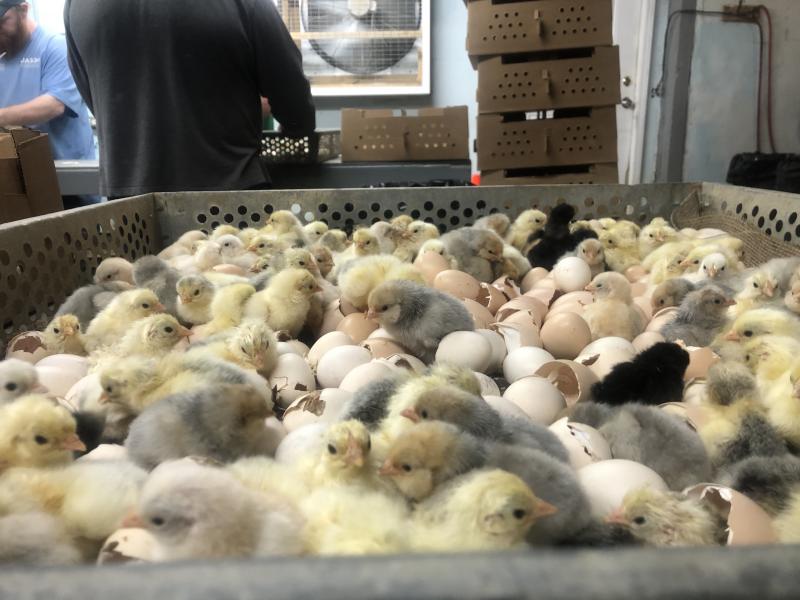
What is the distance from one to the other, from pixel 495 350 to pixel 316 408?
1.39 feet

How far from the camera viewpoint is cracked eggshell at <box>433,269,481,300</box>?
149 cm

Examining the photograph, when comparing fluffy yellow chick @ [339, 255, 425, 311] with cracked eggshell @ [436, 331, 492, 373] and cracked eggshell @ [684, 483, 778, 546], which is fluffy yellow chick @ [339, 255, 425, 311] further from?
cracked eggshell @ [684, 483, 778, 546]

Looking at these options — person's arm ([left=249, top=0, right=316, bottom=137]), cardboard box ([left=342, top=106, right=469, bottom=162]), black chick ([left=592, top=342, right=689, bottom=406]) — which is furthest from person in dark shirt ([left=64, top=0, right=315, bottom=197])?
black chick ([left=592, top=342, right=689, bottom=406])

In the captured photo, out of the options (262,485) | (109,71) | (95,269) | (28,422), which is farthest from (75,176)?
(262,485)

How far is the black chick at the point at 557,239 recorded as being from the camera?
182 centimetres

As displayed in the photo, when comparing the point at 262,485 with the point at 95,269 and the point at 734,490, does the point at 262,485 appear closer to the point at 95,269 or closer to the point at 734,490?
the point at 734,490

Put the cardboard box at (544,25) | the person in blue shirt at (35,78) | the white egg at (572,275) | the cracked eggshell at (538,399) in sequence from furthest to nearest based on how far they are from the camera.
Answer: the person in blue shirt at (35,78) → the cardboard box at (544,25) → the white egg at (572,275) → the cracked eggshell at (538,399)

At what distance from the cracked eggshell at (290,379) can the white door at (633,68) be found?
3781 millimetres

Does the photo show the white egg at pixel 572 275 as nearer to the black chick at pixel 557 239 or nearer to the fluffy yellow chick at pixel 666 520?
the black chick at pixel 557 239

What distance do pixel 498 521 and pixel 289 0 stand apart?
541cm

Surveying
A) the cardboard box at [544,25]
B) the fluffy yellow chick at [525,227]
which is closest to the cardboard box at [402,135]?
the cardboard box at [544,25]

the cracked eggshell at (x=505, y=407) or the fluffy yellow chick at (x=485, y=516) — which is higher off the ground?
the fluffy yellow chick at (x=485, y=516)

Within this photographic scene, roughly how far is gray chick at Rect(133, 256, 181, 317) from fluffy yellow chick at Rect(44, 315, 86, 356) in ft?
0.80

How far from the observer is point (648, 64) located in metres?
4.20
